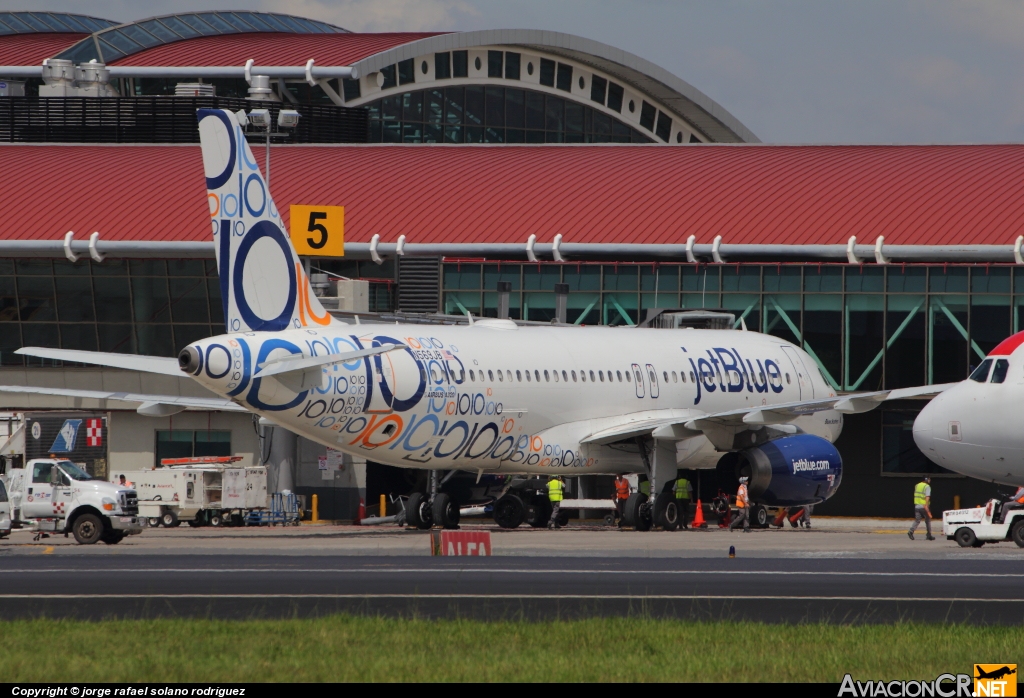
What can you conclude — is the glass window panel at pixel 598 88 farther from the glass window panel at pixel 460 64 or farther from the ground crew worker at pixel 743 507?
the ground crew worker at pixel 743 507

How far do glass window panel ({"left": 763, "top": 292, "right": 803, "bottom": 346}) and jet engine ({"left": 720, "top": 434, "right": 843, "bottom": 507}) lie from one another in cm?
1033

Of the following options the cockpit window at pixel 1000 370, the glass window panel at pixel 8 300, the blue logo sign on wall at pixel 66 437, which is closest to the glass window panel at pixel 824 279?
the cockpit window at pixel 1000 370

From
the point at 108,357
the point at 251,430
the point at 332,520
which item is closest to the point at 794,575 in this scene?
the point at 108,357

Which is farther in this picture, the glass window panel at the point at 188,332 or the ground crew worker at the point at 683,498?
the glass window panel at the point at 188,332

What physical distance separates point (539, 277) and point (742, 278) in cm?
650

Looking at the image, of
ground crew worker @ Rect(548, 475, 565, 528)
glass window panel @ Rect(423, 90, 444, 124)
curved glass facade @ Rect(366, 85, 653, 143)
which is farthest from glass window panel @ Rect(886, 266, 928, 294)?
glass window panel @ Rect(423, 90, 444, 124)

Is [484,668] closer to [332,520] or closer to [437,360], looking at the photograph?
[437,360]

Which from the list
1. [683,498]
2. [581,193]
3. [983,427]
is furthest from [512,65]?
[983,427]

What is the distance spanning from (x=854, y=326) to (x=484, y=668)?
121 feet

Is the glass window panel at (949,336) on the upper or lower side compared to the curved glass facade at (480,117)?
lower

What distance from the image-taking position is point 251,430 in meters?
49.1

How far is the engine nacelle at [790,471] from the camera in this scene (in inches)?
1502

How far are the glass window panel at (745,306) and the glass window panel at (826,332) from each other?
1.50 meters

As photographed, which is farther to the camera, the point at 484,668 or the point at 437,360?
the point at 437,360
